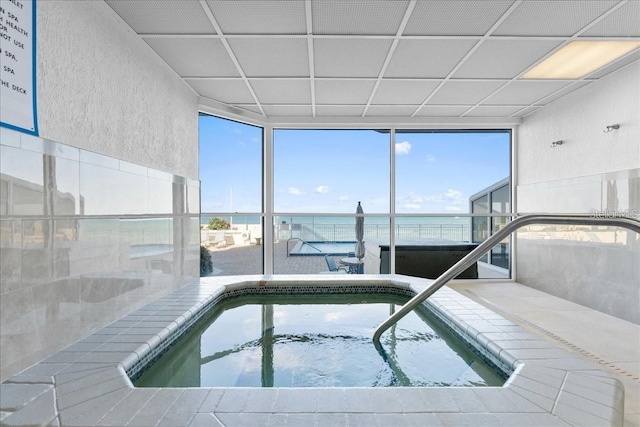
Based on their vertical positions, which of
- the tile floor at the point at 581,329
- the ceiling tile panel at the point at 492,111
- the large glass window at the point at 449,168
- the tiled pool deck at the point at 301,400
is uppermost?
the large glass window at the point at 449,168

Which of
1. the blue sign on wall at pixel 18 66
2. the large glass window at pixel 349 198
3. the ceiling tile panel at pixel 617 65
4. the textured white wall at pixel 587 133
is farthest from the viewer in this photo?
the large glass window at pixel 349 198

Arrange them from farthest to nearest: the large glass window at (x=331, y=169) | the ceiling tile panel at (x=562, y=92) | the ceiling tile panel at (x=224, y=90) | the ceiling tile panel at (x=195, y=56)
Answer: the large glass window at (x=331, y=169) < the ceiling tile panel at (x=562, y=92) < the ceiling tile panel at (x=224, y=90) < the ceiling tile panel at (x=195, y=56)

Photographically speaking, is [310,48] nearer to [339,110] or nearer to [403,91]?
[403,91]

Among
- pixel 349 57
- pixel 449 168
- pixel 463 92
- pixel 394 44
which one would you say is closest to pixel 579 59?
pixel 463 92

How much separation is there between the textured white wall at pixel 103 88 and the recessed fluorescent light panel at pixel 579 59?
3.65m

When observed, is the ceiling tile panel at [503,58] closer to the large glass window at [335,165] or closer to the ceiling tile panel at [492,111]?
the ceiling tile panel at [492,111]

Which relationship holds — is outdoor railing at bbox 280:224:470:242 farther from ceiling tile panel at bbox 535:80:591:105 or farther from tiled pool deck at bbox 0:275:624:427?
tiled pool deck at bbox 0:275:624:427

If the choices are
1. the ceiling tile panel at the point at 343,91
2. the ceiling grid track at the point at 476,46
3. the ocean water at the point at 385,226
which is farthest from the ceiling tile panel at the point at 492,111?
the ceiling tile panel at the point at 343,91

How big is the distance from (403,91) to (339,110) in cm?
105

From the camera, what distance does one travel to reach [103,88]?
100.0 inches

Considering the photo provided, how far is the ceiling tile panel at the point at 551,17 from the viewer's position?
8.18 feet

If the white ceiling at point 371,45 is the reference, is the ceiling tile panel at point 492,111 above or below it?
above

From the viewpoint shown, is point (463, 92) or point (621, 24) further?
point (463, 92)

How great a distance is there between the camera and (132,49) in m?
2.92
